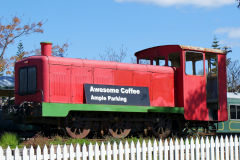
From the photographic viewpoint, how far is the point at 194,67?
47.3 ft

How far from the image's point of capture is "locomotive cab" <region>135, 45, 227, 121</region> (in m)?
14.1

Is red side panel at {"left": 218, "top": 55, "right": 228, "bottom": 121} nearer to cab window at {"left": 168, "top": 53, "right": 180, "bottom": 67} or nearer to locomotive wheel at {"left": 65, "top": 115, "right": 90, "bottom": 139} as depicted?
cab window at {"left": 168, "top": 53, "right": 180, "bottom": 67}

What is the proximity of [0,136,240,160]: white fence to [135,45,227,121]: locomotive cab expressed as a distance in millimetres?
4568

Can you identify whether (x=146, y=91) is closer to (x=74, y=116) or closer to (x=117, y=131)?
(x=117, y=131)

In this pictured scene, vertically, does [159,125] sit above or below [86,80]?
below

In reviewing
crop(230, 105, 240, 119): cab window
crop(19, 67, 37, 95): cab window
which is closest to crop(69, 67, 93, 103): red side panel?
crop(19, 67, 37, 95): cab window

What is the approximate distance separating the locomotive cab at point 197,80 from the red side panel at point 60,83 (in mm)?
3936

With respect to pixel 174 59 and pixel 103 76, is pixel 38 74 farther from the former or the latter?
pixel 174 59

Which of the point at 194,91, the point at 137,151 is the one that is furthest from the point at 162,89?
the point at 137,151

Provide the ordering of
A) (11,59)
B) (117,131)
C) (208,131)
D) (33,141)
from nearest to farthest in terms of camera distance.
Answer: (33,141) < (117,131) < (208,131) < (11,59)

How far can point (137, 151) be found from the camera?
754 centimetres

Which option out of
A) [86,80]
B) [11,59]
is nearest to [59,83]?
[86,80]

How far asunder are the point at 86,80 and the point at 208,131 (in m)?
5.67

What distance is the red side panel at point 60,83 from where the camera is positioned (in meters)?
12.2
